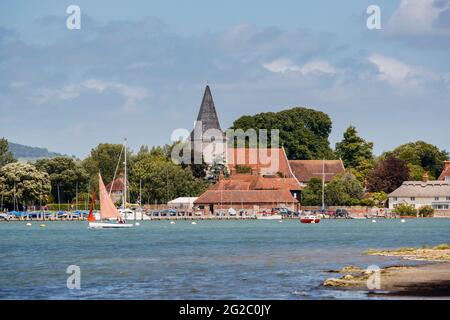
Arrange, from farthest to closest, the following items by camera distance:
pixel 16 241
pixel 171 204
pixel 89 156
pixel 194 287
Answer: pixel 89 156 → pixel 171 204 → pixel 16 241 → pixel 194 287

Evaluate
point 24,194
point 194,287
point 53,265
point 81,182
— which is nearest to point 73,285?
point 194,287

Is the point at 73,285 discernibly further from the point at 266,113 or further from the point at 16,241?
the point at 266,113

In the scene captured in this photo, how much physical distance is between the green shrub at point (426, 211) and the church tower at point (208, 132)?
34.6m

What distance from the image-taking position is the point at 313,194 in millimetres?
161625

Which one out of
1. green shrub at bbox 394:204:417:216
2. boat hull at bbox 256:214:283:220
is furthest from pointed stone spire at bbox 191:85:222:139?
green shrub at bbox 394:204:417:216

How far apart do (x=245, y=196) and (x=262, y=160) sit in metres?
21.8

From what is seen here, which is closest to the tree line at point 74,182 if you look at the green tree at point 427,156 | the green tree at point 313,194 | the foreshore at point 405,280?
the green tree at point 313,194

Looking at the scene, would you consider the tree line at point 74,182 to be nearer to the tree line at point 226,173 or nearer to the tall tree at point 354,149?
the tree line at point 226,173

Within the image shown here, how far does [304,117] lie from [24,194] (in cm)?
6020

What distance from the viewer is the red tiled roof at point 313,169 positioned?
174500 millimetres

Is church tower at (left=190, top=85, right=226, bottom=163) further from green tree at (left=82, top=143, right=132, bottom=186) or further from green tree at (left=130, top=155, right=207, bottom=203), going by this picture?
green tree at (left=130, top=155, right=207, bottom=203)

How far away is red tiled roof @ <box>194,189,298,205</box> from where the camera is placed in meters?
154

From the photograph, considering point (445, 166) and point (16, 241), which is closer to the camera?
point (16, 241)

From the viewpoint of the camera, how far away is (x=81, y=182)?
6260 inches
